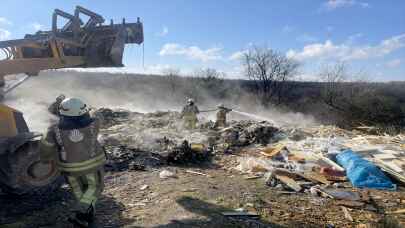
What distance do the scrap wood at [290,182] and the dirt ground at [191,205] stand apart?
207 mm

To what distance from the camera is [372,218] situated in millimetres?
6102

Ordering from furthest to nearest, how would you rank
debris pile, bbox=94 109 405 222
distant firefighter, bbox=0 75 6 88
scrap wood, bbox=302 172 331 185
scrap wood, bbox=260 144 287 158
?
scrap wood, bbox=260 144 287 158
scrap wood, bbox=302 172 331 185
debris pile, bbox=94 109 405 222
distant firefighter, bbox=0 75 6 88

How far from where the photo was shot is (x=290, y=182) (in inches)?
296

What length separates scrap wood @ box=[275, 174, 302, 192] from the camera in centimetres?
731

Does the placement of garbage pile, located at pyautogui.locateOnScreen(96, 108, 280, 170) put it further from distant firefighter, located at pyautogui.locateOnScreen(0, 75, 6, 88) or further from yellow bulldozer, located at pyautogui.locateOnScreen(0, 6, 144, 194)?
distant firefighter, located at pyautogui.locateOnScreen(0, 75, 6, 88)

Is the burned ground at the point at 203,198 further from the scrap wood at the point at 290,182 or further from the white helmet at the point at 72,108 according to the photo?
the white helmet at the point at 72,108

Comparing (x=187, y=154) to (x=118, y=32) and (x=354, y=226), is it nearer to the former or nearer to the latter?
(x=118, y=32)

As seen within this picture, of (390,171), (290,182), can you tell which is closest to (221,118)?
(390,171)

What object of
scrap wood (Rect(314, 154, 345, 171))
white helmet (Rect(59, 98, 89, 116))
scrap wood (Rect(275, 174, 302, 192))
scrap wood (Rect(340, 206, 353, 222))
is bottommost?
scrap wood (Rect(340, 206, 353, 222))

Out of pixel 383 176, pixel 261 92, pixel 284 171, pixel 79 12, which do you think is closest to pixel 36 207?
pixel 79 12

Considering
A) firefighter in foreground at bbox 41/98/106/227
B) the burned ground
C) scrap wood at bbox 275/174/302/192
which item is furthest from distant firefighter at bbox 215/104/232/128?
firefighter in foreground at bbox 41/98/106/227

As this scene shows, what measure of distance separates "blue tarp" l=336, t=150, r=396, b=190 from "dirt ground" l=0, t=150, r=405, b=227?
0.31m

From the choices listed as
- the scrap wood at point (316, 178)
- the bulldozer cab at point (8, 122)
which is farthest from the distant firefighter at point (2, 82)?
the scrap wood at point (316, 178)

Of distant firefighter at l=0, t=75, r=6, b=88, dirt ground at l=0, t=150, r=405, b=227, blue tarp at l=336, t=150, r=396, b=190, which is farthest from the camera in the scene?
blue tarp at l=336, t=150, r=396, b=190
